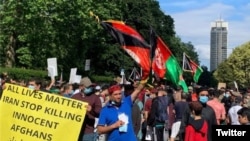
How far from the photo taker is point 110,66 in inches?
2734

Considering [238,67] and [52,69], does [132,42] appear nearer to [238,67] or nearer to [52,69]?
[52,69]

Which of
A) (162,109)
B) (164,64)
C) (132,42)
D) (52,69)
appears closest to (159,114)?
(162,109)

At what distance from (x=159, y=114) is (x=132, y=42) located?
2.23 metres

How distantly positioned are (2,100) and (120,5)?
53448 mm

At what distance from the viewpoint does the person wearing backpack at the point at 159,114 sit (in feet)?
55.0

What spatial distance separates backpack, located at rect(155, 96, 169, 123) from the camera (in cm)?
1672

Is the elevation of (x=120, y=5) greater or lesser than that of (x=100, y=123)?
greater

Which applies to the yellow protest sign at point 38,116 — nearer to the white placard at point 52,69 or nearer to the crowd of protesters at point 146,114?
the crowd of protesters at point 146,114

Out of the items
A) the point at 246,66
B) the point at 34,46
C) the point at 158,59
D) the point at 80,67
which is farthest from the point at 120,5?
the point at 246,66

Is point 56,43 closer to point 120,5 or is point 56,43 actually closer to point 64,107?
point 120,5

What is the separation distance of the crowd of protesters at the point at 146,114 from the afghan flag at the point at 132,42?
663 mm

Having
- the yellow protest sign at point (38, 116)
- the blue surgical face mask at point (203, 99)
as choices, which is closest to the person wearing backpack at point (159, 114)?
the blue surgical face mask at point (203, 99)

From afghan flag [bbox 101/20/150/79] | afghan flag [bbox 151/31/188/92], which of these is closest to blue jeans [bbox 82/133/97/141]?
afghan flag [bbox 101/20/150/79]

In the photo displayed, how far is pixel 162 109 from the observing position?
16.8 m
